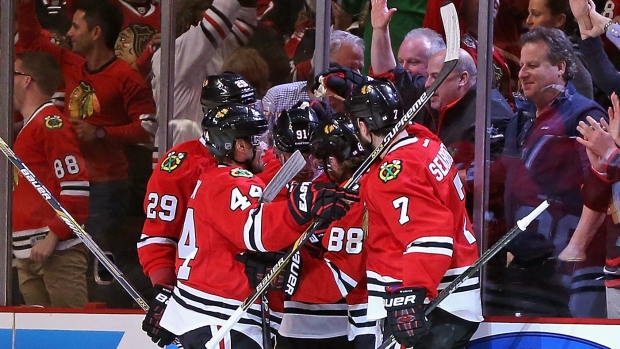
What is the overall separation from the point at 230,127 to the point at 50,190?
59.6 inches

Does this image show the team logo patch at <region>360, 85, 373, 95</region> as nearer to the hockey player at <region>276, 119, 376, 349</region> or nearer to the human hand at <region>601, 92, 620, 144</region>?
the hockey player at <region>276, 119, 376, 349</region>

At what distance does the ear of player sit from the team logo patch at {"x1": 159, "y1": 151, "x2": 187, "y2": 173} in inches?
27.8

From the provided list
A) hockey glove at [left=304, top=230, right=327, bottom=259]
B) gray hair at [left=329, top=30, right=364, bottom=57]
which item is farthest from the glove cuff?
gray hair at [left=329, top=30, right=364, bottom=57]

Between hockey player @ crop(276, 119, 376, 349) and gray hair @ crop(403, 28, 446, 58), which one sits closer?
hockey player @ crop(276, 119, 376, 349)

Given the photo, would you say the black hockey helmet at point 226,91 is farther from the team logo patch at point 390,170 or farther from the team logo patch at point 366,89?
the team logo patch at point 390,170

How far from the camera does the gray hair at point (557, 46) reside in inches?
147

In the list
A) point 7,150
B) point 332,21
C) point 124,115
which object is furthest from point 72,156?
point 332,21

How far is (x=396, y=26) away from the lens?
414 cm

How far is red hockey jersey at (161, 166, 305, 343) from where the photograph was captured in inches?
130

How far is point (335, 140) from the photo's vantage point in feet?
11.7

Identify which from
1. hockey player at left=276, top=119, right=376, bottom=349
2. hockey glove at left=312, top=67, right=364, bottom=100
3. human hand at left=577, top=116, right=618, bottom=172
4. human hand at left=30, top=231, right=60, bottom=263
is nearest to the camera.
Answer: hockey player at left=276, top=119, right=376, bottom=349

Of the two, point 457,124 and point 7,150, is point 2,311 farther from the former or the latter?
point 457,124

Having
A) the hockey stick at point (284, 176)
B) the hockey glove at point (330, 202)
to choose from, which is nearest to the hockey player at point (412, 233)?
the hockey glove at point (330, 202)

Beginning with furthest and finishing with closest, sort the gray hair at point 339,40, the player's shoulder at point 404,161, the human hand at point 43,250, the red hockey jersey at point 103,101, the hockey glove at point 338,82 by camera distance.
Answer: the human hand at point 43,250, the red hockey jersey at point 103,101, the gray hair at point 339,40, the hockey glove at point 338,82, the player's shoulder at point 404,161
